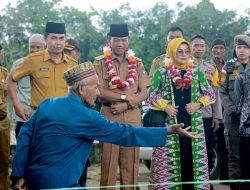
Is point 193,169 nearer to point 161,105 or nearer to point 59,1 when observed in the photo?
point 161,105

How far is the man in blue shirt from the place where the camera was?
3576 mm

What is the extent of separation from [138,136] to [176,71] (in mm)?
1839

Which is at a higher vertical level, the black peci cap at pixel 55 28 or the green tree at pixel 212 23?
the green tree at pixel 212 23

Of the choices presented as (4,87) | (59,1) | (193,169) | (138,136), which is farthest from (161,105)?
(59,1)

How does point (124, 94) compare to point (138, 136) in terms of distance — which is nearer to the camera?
point (138, 136)

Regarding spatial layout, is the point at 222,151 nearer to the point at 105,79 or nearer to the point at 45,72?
the point at 105,79

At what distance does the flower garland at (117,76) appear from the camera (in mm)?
5410

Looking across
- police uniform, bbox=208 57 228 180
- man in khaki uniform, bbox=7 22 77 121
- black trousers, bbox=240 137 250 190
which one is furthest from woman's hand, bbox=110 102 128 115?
police uniform, bbox=208 57 228 180

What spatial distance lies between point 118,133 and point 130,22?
42234mm

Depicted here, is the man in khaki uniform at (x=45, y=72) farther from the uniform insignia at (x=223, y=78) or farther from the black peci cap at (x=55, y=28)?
the uniform insignia at (x=223, y=78)

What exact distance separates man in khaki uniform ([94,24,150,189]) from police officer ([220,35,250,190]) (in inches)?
49.2

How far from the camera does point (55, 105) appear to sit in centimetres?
366

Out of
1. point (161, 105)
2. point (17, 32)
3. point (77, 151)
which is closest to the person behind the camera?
point (77, 151)

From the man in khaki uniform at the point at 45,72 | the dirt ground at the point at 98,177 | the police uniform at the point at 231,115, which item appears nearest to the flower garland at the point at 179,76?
the police uniform at the point at 231,115
